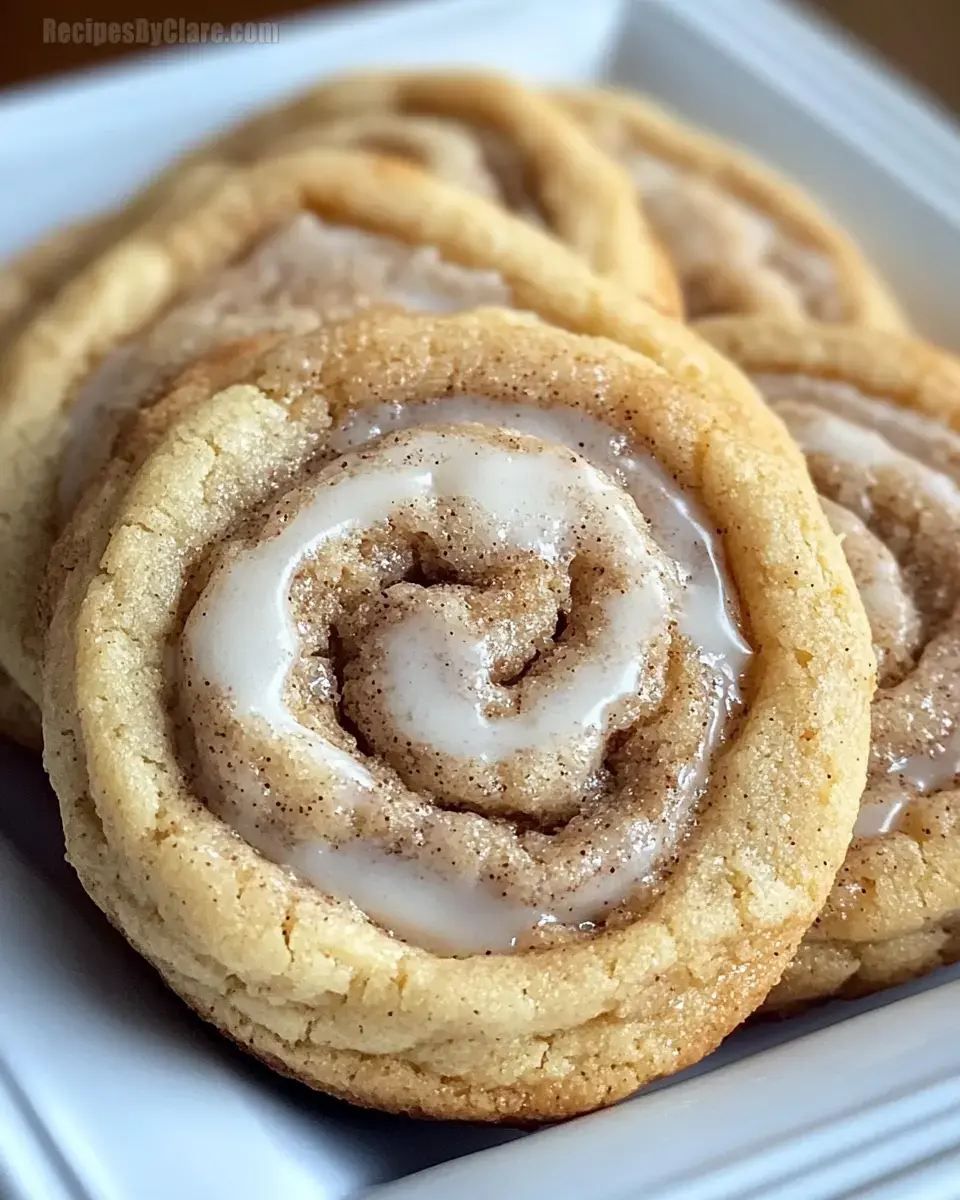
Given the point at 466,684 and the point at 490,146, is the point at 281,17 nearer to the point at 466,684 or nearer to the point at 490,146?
the point at 490,146

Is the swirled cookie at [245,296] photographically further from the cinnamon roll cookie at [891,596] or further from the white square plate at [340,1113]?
the white square plate at [340,1113]

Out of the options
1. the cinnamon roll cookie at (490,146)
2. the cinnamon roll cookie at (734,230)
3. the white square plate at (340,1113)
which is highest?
the cinnamon roll cookie at (734,230)

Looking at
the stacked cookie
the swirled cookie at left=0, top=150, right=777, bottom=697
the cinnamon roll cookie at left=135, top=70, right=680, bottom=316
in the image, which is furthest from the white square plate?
the cinnamon roll cookie at left=135, top=70, right=680, bottom=316

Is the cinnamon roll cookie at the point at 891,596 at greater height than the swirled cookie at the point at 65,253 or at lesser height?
greater

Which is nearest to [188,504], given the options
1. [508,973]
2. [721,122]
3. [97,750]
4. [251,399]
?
[251,399]

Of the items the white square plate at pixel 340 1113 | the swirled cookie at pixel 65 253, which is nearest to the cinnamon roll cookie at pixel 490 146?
the swirled cookie at pixel 65 253
